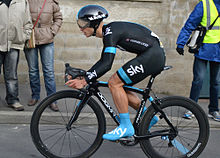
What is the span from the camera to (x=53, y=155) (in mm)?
3852

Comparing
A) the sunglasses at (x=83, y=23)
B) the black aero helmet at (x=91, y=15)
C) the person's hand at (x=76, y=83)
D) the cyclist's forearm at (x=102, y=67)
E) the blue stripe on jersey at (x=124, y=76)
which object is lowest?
Answer: the person's hand at (x=76, y=83)

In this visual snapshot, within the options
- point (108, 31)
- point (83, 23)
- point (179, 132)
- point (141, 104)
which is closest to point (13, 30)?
point (83, 23)

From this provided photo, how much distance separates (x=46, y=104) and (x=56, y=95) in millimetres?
140

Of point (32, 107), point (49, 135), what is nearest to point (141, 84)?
point (32, 107)

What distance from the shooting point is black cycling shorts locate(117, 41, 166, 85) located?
3.67 m

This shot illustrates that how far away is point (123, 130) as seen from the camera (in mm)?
3729

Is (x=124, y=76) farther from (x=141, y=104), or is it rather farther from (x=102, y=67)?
(x=141, y=104)

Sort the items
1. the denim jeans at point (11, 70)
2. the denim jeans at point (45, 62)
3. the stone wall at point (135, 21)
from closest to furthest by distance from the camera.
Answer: the denim jeans at point (11, 70), the denim jeans at point (45, 62), the stone wall at point (135, 21)

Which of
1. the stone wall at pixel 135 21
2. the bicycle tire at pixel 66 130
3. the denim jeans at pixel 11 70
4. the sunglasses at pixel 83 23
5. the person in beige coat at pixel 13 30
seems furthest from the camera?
the stone wall at pixel 135 21

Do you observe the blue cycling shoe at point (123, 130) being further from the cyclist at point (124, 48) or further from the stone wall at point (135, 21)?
the stone wall at point (135, 21)

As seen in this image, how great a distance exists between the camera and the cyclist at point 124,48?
3592 mm

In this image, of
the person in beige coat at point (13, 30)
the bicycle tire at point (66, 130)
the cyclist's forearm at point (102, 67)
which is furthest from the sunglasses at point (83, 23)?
the person in beige coat at point (13, 30)

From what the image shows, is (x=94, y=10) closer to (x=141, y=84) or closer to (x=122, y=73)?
(x=122, y=73)

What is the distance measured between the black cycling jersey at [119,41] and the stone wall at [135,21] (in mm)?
3640
